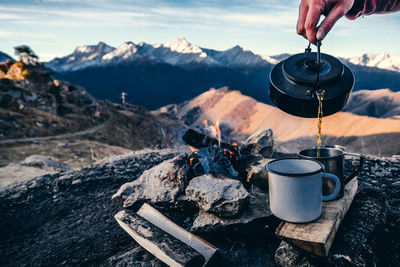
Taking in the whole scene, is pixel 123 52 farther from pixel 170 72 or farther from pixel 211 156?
pixel 211 156

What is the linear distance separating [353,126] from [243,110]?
54.5ft

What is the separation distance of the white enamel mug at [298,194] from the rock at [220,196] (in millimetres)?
532

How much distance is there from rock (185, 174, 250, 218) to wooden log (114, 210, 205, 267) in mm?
465

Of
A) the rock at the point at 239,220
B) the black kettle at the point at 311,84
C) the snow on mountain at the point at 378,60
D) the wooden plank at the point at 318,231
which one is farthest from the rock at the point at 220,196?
the snow on mountain at the point at 378,60

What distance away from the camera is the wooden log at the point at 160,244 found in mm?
1881

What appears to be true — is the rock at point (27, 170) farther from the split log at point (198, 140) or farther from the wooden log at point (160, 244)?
the wooden log at point (160, 244)

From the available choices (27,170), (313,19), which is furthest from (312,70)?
(27,170)

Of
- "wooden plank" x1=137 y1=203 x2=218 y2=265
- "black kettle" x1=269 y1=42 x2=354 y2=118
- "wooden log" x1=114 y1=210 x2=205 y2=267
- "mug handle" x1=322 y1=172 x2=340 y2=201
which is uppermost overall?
"black kettle" x1=269 y1=42 x2=354 y2=118

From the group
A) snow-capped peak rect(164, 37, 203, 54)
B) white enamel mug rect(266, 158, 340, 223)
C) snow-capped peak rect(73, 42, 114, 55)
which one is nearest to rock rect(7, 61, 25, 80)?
white enamel mug rect(266, 158, 340, 223)

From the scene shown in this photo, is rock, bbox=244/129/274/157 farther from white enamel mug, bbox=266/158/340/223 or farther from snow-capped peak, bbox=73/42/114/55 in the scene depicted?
snow-capped peak, bbox=73/42/114/55

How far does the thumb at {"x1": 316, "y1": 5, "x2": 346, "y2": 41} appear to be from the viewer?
2080mm

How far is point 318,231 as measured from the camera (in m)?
1.69

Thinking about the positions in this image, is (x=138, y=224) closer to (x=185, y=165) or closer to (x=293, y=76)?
(x=185, y=165)

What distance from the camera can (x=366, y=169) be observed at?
12.3 feet
